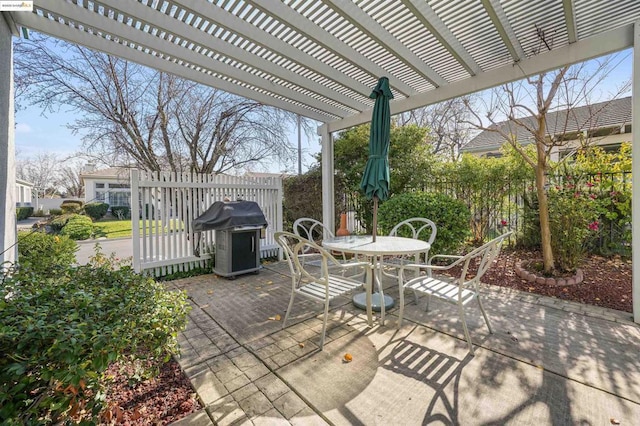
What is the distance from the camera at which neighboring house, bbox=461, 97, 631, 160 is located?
4914mm

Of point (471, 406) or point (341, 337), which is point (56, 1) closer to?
point (341, 337)

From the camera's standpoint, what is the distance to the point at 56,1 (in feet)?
8.69

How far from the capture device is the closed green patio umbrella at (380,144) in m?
3.32

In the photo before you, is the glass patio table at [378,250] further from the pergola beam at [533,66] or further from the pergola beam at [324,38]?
the pergola beam at [533,66]

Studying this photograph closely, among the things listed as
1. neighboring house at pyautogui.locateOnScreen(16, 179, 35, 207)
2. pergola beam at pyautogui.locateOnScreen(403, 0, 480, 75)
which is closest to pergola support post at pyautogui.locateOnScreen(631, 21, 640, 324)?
pergola beam at pyautogui.locateOnScreen(403, 0, 480, 75)

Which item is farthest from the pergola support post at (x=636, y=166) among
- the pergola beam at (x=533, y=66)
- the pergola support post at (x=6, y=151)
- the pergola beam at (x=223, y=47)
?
the pergola support post at (x=6, y=151)

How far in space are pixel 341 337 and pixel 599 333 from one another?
8.11ft

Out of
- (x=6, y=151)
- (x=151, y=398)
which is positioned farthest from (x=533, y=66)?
(x=6, y=151)

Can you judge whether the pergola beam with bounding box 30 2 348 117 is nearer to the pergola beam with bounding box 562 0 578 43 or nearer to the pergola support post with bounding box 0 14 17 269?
the pergola support post with bounding box 0 14 17 269

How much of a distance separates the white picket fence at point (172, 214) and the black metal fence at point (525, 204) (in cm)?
465

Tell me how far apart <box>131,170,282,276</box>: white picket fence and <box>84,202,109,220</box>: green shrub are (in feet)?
61.7

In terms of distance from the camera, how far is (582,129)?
5004mm

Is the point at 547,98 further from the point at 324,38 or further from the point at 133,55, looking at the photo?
A: the point at 133,55

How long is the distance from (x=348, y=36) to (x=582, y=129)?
14.8 feet
